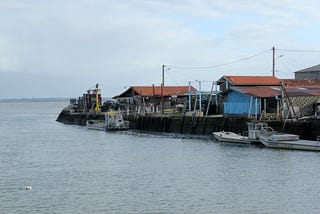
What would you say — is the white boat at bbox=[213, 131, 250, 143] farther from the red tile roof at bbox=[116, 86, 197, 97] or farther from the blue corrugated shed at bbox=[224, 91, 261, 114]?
the red tile roof at bbox=[116, 86, 197, 97]

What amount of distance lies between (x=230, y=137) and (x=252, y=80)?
19.3 metres

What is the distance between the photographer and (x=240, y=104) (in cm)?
5697

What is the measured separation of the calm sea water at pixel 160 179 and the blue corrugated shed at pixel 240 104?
7632 millimetres

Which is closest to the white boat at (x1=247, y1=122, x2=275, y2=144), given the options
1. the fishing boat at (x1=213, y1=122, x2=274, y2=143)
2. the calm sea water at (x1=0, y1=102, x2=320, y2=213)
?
the fishing boat at (x1=213, y1=122, x2=274, y2=143)

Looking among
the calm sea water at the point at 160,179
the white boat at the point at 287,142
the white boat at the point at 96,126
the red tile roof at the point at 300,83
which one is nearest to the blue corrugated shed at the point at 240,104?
the calm sea water at the point at 160,179

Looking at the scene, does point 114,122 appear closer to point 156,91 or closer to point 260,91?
point 156,91

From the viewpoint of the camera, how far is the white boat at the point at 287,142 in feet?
134

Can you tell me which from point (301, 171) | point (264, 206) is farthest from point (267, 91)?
point (264, 206)

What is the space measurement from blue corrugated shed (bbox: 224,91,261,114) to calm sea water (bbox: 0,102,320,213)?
7.63 m

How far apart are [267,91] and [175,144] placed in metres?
13.2

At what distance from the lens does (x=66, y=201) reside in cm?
2662

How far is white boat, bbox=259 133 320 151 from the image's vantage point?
40.9m

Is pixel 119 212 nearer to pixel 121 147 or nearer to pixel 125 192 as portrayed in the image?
pixel 125 192

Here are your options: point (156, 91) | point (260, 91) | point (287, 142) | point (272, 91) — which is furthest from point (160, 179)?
point (156, 91)
